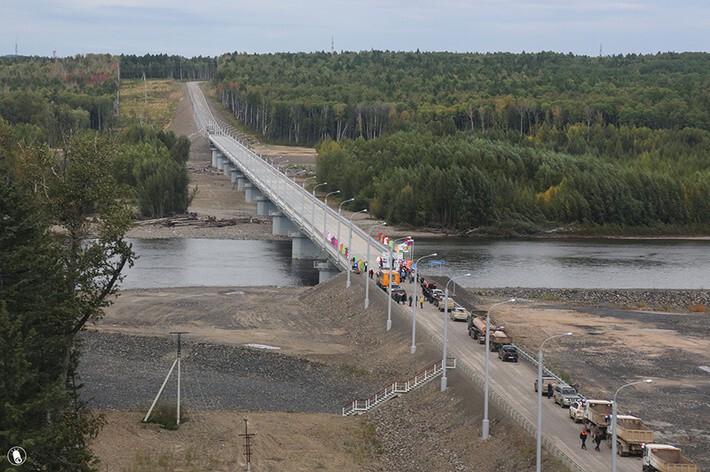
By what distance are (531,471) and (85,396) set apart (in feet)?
67.5

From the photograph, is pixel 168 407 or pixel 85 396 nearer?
pixel 168 407

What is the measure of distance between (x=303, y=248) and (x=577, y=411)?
5907 cm

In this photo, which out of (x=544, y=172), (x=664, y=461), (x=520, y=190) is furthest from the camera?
(x=544, y=172)

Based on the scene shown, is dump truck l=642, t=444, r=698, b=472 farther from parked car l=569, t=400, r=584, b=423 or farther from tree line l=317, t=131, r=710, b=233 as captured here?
tree line l=317, t=131, r=710, b=233

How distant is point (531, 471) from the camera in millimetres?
40406

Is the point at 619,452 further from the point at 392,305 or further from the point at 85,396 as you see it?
the point at 392,305

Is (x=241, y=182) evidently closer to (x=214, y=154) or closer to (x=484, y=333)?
(x=214, y=154)

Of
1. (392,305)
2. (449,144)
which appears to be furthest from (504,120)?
(392,305)

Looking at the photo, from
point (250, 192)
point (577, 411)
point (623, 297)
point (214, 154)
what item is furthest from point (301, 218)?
point (214, 154)

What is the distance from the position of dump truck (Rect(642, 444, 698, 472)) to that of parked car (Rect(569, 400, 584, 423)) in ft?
17.2

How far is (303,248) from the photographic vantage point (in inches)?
4023

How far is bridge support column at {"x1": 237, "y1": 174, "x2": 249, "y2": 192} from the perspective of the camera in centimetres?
14688

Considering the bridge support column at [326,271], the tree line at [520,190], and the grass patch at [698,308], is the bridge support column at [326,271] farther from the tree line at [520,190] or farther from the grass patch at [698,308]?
the tree line at [520,190]

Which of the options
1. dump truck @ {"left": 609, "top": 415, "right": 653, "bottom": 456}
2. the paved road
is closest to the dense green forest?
the paved road
